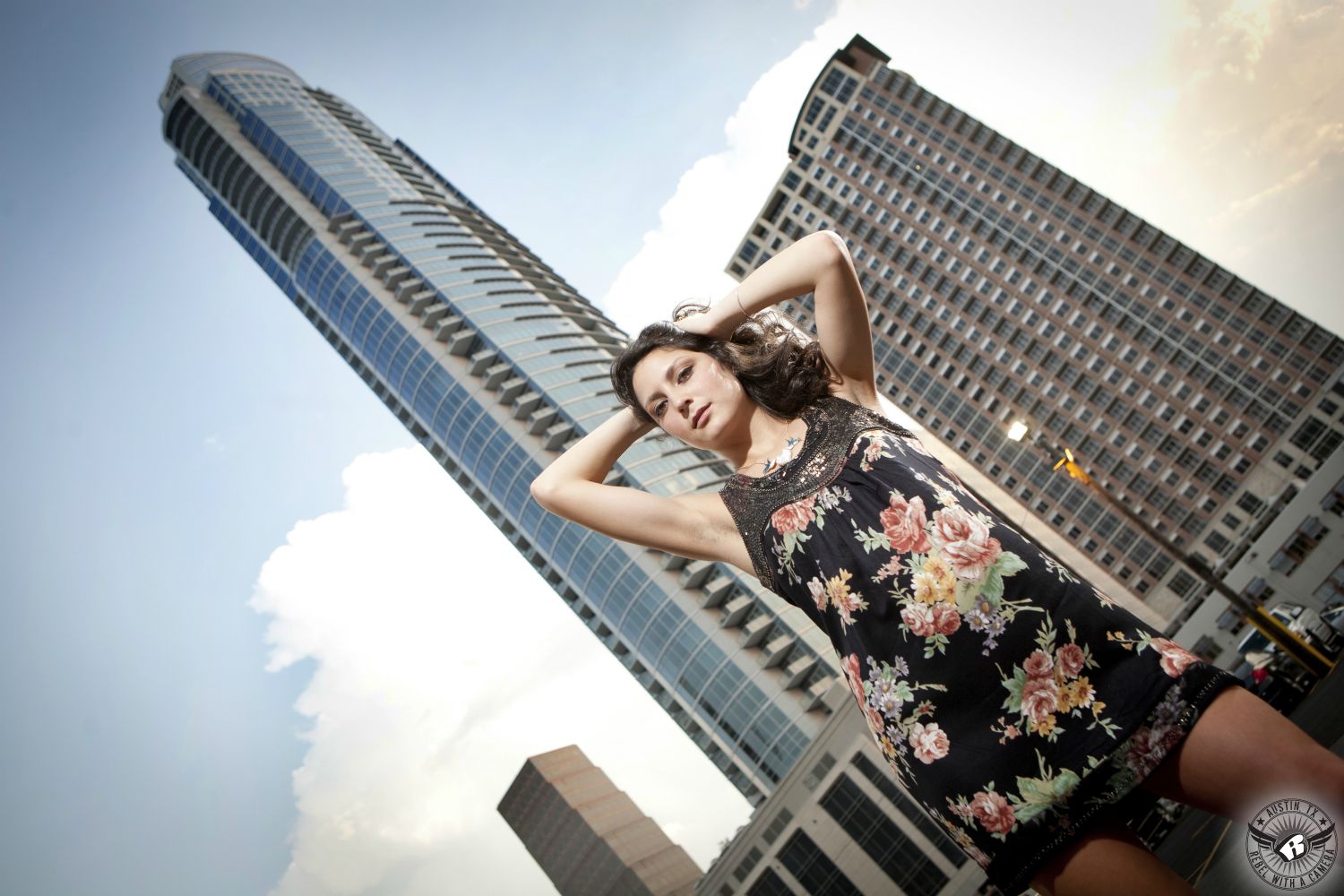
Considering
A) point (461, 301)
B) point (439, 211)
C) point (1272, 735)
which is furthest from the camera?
point (439, 211)

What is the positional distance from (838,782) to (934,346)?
55076mm

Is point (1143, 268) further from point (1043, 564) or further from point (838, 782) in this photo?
point (1043, 564)

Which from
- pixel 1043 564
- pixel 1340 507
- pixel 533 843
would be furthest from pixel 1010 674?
pixel 533 843

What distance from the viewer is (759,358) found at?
321cm

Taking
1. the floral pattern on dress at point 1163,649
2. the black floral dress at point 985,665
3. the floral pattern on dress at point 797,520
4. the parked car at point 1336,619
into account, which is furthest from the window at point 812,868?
the floral pattern on dress at point 1163,649

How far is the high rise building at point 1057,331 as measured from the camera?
6688 centimetres

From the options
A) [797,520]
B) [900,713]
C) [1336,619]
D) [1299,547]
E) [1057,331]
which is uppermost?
[1057,331]

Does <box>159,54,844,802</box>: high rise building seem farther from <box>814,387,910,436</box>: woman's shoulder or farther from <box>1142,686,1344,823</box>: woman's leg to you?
<box>1142,686,1344,823</box>: woman's leg

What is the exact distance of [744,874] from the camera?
130 feet

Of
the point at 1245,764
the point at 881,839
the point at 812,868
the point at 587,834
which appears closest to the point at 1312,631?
the point at 881,839

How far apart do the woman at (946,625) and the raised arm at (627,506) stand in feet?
0.04

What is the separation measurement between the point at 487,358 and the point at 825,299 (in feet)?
211

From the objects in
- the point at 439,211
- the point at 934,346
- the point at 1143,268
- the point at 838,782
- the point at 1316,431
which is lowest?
the point at 838,782

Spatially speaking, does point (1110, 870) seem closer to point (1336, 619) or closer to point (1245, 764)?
point (1245, 764)
